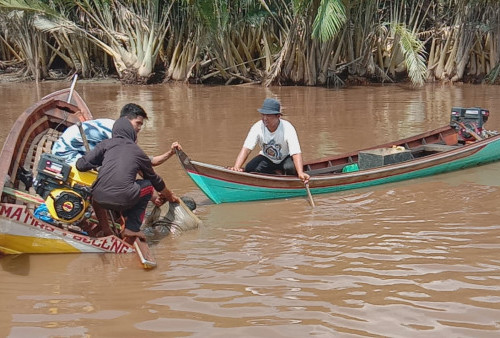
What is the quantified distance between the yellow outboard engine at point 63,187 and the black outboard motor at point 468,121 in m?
5.50

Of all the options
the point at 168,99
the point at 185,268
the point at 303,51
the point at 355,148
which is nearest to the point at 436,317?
the point at 185,268

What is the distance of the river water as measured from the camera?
3.95 meters

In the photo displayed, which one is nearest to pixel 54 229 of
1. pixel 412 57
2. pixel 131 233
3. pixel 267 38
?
pixel 131 233

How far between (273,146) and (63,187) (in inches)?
102

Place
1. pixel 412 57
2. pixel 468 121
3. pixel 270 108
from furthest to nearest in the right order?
pixel 412 57
pixel 468 121
pixel 270 108

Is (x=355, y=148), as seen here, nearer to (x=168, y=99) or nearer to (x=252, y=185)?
(x=252, y=185)

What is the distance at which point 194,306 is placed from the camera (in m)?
4.23

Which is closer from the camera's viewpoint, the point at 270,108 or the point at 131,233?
the point at 131,233

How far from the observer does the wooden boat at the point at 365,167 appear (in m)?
6.73

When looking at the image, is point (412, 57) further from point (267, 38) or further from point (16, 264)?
point (16, 264)

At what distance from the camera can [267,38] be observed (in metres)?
20.2

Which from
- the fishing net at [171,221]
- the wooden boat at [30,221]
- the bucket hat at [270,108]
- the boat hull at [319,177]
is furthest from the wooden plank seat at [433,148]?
the wooden boat at [30,221]

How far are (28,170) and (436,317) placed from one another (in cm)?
396

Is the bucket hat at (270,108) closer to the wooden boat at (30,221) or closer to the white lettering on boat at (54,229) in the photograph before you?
the wooden boat at (30,221)
